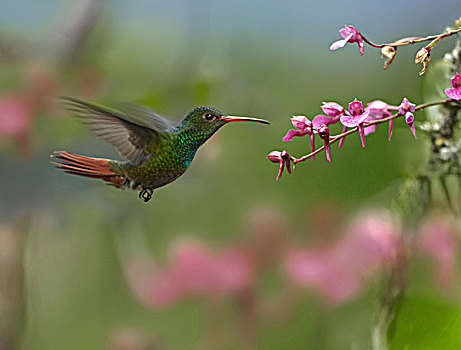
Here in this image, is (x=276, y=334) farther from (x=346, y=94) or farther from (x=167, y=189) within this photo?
(x=346, y=94)

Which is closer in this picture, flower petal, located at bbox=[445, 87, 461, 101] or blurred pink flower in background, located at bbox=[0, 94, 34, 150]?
flower petal, located at bbox=[445, 87, 461, 101]

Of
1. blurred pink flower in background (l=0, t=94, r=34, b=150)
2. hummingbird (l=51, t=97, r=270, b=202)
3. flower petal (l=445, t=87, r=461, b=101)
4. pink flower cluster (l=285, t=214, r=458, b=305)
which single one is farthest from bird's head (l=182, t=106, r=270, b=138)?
blurred pink flower in background (l=0, t=94, r=34, b=150)

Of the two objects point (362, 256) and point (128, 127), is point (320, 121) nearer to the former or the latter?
point (128, 127)

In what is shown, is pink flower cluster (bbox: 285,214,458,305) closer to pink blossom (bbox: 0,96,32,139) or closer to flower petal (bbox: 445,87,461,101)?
flower petal (bbox: 445,87,461,101)

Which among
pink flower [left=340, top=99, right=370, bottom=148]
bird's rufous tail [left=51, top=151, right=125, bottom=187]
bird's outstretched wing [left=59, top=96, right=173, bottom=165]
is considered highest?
pink flower [left=340, top=99, right=370, bottom=148]

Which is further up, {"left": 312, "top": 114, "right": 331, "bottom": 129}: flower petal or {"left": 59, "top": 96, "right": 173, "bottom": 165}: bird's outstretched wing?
{"left": 312, "top": 114, "right": 331, "bottom": 129}: flower petal

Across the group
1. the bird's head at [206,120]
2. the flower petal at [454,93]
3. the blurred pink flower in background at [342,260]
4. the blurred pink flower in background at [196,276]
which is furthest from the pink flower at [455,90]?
the blurred pink flower in background at [196,276]

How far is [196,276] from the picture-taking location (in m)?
0.78

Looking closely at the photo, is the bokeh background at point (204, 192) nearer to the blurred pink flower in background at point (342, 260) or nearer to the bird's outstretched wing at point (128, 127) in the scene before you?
the blurred pink flower in background at point (342, 260)

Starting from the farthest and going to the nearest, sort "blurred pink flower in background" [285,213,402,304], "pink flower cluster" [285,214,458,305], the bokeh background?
1. the bokeh background
2. "blurred pink flower in background" [285,213,402,304]
3. "pink flower cluster" [285,214,458,305]

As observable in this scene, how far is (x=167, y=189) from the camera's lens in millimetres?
1062

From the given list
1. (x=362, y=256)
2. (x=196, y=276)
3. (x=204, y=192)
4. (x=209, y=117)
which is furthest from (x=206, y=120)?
(x=204, y=192)

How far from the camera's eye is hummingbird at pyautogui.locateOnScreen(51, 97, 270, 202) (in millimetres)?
256

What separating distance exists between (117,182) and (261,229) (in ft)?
2.36
